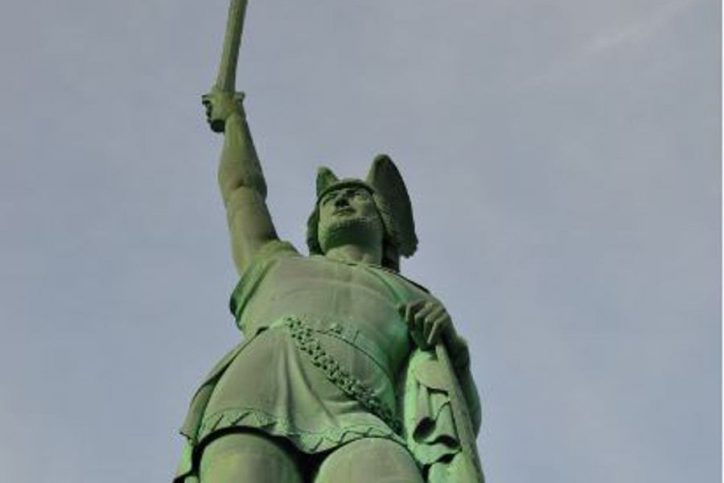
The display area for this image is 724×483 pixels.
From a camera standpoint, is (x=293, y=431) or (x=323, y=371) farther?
(x=323, y=371)

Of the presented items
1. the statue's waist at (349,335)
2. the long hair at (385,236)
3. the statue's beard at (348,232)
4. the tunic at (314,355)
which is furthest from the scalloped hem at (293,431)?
the long hair at (385,236)

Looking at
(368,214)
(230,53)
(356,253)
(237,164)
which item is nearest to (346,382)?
(356,253)

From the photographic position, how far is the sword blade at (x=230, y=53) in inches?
591

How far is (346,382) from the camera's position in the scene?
428 inches

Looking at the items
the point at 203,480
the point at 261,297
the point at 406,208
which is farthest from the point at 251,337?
the point at 406,208

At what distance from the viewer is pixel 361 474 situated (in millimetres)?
9961

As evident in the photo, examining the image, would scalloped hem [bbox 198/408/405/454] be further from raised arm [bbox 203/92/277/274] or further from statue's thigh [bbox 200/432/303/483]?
raised arm [bbox 203/92/277/274]

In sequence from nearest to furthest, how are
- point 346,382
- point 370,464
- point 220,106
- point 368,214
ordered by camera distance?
point 370,464 → point 346,382 → point 368,214 → point 220,106

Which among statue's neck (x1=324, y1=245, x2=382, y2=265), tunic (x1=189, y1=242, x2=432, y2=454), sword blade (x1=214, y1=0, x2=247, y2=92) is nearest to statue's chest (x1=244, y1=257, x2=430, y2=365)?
tunic (x1=189, y1=242, x2=432, y2=454)

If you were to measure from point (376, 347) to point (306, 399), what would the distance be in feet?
2.82

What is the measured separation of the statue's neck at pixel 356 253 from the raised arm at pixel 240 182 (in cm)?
52

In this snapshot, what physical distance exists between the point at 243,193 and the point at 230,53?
196 centimetres

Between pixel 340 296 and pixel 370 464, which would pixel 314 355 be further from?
pixel 370 464

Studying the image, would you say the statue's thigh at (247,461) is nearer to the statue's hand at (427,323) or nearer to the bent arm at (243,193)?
the statue's hand at (427,323)
